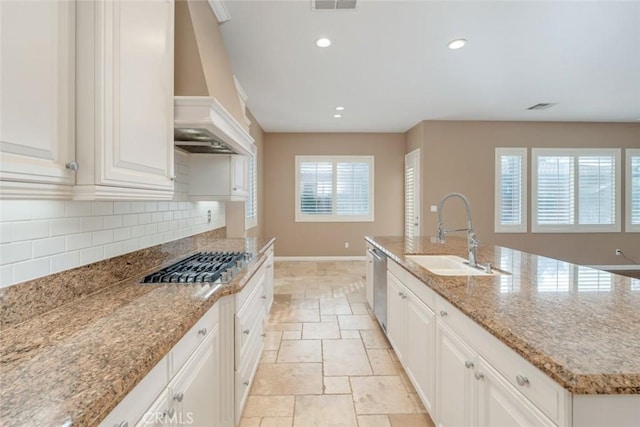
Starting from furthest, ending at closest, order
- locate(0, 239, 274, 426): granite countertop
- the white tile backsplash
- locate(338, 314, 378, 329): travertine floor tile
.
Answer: locate(338, 314, 378, 329): travertine floor tile, the white tile backsplash, locate(0, 239, 274, 426): granite countertop

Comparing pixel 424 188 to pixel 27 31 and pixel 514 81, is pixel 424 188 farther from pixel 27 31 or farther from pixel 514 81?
pixel 27 31

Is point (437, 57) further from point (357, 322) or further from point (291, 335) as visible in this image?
point (291, 335)

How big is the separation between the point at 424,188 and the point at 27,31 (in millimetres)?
5639

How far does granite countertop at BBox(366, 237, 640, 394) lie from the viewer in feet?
2.52

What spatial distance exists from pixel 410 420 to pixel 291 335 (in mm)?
1398

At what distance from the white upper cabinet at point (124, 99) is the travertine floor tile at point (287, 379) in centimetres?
152

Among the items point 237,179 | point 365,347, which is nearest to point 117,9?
point 237,179

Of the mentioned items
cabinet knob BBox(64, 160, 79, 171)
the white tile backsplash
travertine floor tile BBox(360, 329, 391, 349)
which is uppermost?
cabinet knob BBox(64, 160, 79, 171)

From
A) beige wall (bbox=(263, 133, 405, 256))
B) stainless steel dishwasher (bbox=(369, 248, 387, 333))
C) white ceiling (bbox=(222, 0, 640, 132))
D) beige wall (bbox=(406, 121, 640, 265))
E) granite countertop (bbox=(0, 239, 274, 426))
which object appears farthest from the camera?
beige wall (bbox=(263, 133, 405, 256))

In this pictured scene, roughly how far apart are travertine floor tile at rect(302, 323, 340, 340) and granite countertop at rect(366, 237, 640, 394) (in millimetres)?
1402

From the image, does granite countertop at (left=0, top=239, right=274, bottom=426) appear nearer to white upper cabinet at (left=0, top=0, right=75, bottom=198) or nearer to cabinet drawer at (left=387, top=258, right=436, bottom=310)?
white upper cabinet at (left=0, top=0, right=75, bottom=198)

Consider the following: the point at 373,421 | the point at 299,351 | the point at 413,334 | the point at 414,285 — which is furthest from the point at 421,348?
the point at 299,351

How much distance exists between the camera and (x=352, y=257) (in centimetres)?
679

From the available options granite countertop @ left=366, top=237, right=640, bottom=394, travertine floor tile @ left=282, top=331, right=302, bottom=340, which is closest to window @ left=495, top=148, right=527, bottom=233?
granite countertop @ left=366, top=237, right=640, bottom=394
